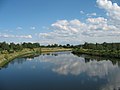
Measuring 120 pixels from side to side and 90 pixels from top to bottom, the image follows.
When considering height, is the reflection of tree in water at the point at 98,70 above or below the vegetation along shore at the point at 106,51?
below

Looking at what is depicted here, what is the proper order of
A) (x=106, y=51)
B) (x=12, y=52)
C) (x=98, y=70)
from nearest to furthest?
(x=98, y=70) < (x=106, y=51) < (x=12, y=52)

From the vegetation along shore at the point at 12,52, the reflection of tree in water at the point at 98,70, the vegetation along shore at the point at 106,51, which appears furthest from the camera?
the vegetation along shore at the point at 106,51

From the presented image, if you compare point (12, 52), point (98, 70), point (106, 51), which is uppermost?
point (12, 52)

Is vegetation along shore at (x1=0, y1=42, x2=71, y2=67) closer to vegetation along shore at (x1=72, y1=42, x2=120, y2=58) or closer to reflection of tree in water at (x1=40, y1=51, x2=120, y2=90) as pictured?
reflection of tree in water at (x1=40, y1=51, x2=120, y2=90)

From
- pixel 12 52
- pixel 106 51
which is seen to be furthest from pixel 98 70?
pixel 12 52

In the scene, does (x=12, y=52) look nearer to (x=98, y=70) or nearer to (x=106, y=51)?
(x=106, y=51)

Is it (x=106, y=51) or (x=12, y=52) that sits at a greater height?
(x=12, y=52)

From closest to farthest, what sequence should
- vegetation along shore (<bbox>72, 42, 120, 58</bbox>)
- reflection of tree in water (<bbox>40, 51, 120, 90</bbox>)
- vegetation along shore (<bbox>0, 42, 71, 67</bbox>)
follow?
reflection of tree in water (<bbox>40, 51, 120, 90</bbox>)
vegetation along shore (<bbox>0, 42, 71, 67</bbox>)
vegetation along shore (<bbox>72, 42, 120, 58</bbox>)

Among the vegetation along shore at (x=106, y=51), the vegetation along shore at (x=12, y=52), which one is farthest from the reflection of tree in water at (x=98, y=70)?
the vegetation along shore at (x=106, y=51)

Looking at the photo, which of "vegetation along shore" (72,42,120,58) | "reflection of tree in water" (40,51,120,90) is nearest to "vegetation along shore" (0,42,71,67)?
"reflection of tree in water" (40,51,120,90)

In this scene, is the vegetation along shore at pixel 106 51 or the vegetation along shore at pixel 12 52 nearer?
the vegetation along shore at pixel 12 52

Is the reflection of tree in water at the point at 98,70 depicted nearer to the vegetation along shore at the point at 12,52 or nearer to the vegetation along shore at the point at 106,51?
the vegetation along shore at the point at 12,52

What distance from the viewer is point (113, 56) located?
57844mm

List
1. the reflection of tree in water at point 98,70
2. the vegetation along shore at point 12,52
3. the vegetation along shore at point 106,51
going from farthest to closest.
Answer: the vegetation along shore at point 106,51 → the vegetation along shore at point 12,52 → the reflection of tree in water at point 98,70
